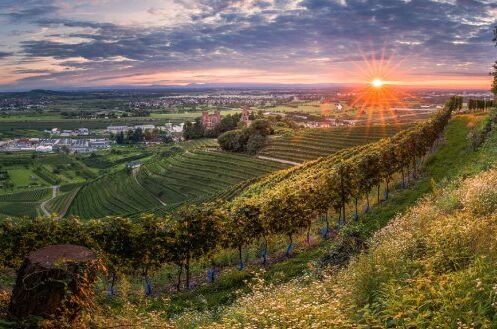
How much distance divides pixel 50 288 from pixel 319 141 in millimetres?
79445

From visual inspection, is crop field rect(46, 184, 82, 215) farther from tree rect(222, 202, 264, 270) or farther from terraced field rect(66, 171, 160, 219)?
tree rect(222, 202, 264, 270)

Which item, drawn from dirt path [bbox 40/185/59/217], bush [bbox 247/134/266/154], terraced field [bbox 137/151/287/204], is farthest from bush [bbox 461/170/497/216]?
dirt path [bbox 40/185/59/217]

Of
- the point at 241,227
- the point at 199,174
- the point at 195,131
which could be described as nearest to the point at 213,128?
the point at 195,131

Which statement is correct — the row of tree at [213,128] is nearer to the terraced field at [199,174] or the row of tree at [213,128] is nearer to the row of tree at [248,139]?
the row of tree at [248,139]

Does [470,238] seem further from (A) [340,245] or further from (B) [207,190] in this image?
(B) [207,190]

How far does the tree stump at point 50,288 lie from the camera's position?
6.00 metres

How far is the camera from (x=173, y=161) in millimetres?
93812

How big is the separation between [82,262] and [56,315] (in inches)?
32.5

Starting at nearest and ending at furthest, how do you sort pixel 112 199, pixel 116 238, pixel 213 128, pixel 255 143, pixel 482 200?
pixel 482 200
pixel 116 238
pixel 112 199
pixel 255 143
pixel 213 128

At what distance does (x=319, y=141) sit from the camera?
83.2m

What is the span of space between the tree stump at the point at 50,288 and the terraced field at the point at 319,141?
69926mm

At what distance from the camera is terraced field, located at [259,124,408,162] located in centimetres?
7769

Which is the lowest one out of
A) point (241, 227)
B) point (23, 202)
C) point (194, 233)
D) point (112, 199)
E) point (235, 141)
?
point (23, 202)

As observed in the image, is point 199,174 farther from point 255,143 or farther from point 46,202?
point 46,202
